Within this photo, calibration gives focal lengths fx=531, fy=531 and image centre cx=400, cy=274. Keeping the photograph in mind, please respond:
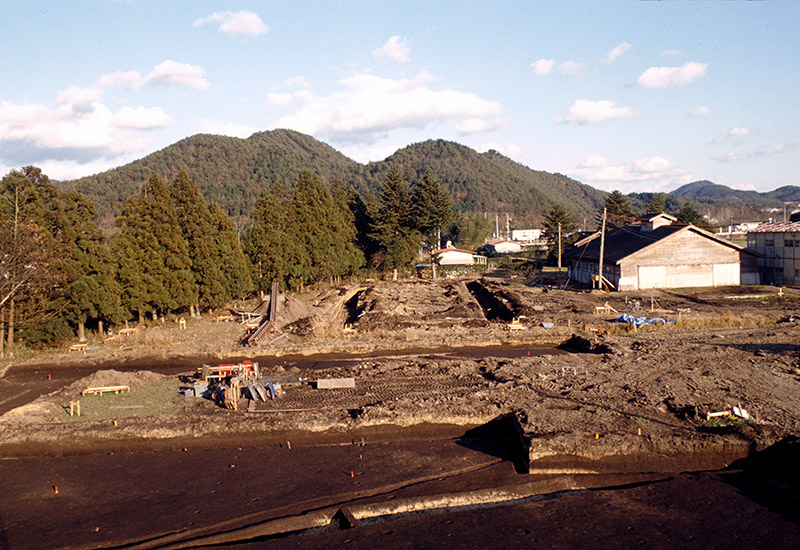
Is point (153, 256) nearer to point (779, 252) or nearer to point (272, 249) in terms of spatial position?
point (272, 249)

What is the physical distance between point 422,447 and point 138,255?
1893 centimetres

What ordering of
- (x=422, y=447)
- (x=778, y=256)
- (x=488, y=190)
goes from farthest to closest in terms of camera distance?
(x=488, y=190)
(x=778, y=256)
(x=422, y=447)

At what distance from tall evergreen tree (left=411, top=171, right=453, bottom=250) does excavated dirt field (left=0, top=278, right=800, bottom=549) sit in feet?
85.5

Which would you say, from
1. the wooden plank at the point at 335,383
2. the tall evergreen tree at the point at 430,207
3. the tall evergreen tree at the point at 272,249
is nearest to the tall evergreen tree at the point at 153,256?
the tall evergreen tree at the point at 272,249

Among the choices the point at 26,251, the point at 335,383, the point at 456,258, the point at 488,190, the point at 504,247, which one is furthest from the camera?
the point at 488,190

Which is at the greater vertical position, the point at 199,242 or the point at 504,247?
the point at 199,242

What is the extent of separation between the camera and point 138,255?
83.6 feet

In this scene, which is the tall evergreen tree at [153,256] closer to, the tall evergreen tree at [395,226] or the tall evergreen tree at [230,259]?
the tall evergreen tree at [230,259]

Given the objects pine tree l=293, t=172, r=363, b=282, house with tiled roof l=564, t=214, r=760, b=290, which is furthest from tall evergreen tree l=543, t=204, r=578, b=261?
pine tree l=293, t=172, r=363, b=282

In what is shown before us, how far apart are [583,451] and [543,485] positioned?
1.38 meters

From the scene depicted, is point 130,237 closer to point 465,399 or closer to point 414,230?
point 465,399

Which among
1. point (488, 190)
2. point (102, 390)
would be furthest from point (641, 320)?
point (488, 190)

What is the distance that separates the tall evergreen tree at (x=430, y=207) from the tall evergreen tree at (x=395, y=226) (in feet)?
2.46

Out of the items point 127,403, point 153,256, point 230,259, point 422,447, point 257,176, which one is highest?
point 257,176
